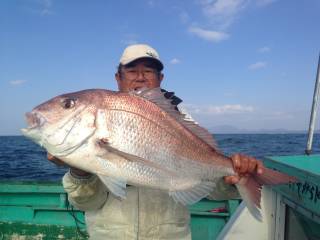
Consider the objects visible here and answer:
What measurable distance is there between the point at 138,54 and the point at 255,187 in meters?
1.81

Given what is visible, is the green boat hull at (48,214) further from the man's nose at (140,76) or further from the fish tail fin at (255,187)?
the fish tail fin at (255,187)

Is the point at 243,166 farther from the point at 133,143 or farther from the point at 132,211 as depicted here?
the point at 132,211

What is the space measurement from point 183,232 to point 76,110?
5.18 ft

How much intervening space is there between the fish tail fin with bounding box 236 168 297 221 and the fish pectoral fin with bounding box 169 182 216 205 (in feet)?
0.91

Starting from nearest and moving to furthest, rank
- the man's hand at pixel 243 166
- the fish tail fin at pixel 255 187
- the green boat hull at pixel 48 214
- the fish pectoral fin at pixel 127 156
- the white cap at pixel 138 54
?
the fish pectoral fin at pixel 127 156, the fish tail fin at pixel 255 187, the man's hand at pixel 243 166, the white cap at pixel 138 54, the green boat hull at pixel 48 214

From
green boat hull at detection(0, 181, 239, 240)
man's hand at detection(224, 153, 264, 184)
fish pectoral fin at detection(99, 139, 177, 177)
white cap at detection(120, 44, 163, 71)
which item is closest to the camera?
fish pectoral fin at detection(99, 139, 177, 177)

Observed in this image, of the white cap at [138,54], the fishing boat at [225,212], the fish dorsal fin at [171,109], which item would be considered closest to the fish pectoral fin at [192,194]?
the fish dorsal fin at [171,109]

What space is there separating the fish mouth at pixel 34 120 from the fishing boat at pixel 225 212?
2273 mm

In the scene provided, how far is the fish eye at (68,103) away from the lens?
2.43 m

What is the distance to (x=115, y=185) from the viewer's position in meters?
2.39

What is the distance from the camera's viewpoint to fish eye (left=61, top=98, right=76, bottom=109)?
2434mm

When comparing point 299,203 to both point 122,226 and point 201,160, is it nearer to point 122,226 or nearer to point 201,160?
point 201,160

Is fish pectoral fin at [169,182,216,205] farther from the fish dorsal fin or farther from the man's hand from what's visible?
the fish dorsal fin

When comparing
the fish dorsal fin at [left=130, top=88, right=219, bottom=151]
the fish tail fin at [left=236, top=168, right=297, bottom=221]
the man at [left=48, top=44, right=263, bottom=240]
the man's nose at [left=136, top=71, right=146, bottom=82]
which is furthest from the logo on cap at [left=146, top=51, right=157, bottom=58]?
the fish tail fin at [left=236, top=168, right=297, bottom=221]
